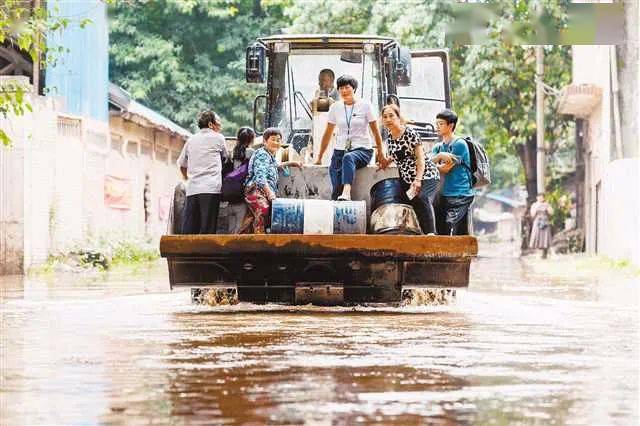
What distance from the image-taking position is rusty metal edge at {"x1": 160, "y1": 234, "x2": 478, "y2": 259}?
13.0 m

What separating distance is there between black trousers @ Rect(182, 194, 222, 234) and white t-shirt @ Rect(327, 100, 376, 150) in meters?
1.35

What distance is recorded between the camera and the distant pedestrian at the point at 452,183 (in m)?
14.2

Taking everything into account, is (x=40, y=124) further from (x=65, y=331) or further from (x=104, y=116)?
(x=65, y=331)

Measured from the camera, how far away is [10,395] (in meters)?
7.10

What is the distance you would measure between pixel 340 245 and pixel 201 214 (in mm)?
1838

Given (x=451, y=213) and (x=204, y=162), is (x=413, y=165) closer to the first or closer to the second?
(x=451, y=213)

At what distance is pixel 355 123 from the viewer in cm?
1423

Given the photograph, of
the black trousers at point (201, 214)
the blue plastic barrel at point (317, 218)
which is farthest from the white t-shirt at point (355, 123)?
the black trousers at point (201, 214)

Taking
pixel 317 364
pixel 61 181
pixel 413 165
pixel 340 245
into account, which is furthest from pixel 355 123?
pixel 61 181

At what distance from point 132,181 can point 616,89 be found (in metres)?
11.8

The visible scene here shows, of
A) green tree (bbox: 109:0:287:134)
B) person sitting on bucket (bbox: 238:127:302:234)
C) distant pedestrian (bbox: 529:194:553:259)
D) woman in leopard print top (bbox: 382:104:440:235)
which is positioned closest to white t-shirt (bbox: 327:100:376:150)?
→ woman in leopard print top (bbox: 382:104:440:235)

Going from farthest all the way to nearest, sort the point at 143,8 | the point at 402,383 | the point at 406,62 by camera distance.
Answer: the point at 143,8 < the point at 406,62 < the point at 402,383

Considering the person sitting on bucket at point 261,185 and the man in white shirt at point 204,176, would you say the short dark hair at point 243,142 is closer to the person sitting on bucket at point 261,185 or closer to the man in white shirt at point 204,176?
the man in white shirt at point 204,176

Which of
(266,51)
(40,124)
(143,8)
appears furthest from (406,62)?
(143,8)
